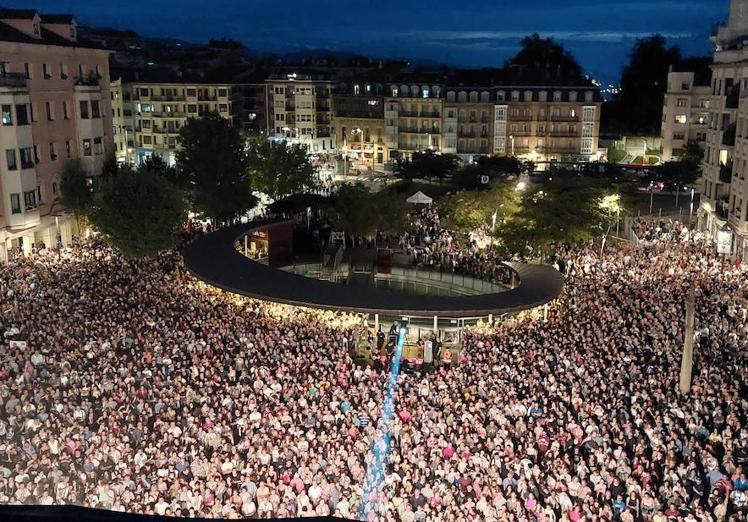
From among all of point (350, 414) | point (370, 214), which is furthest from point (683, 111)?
point (350, 414)

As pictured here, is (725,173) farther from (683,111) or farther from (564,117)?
(564,117)

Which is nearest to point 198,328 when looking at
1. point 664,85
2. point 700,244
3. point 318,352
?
point 318,352

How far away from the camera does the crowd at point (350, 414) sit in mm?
18578

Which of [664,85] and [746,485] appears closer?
[746,485]

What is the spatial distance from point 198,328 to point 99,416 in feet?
25.2

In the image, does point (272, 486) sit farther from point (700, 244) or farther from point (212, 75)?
point (212, 75)

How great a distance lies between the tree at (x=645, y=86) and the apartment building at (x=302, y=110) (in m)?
40.2

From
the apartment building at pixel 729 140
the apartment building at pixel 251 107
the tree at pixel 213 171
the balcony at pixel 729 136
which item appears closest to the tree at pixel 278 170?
the tree at pixel 213 171

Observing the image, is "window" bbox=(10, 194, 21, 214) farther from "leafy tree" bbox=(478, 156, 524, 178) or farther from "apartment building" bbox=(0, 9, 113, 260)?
"leafy tree" bbox=(478, 156, 524, 178)

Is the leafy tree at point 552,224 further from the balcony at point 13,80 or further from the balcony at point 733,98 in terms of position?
the balcony at point 13,80

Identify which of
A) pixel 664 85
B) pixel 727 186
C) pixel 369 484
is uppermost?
pixel 664 85

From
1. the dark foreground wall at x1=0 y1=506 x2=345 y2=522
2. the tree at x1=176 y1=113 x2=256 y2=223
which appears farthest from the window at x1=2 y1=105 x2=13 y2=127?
the dark foreground wall at x1=0 y1=506 x2=345 y2=522

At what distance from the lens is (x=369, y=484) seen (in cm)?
1920

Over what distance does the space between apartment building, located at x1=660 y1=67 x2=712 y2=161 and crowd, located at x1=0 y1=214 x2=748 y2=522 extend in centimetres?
5962
